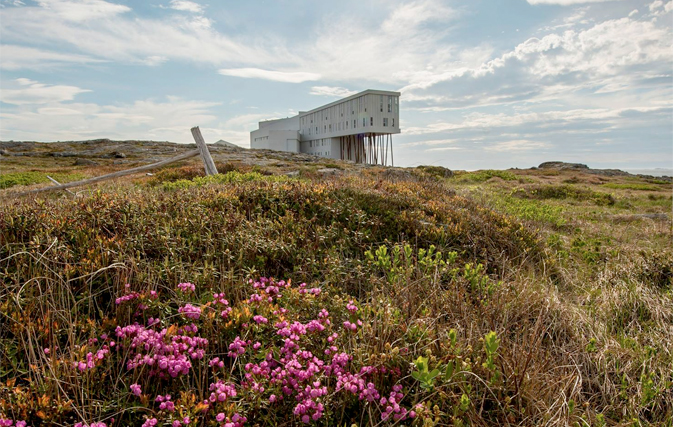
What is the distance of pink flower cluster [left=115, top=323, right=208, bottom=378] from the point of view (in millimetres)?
2707

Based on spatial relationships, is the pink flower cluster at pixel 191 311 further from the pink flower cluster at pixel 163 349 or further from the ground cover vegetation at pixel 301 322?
the pink flower cluster at pixel 163 349

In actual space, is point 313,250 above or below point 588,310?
above

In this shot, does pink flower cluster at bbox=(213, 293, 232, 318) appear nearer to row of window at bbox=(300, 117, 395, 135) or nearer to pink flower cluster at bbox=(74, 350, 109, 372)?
pink flower cluster at bbox=(74, 350, 109, 372)

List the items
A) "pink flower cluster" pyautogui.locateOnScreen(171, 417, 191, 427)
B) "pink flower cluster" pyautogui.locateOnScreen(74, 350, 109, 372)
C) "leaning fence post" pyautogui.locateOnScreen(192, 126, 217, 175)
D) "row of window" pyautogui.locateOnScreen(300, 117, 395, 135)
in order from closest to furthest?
"pink flower cluster" pyautogui.locateOnScreen(171, 417, 191, 427) < "pink flower cluster" pyautogui.locateOnScreen(74, 350, 109, 372) < "leaning fence post" pyautogui.locateOnScreen(192, 126, 217, 175) < "row of window" pyautogui.locateOnScreen(300, 117, 395, 135)

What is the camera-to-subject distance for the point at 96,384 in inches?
106

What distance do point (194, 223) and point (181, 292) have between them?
1808 millimetres

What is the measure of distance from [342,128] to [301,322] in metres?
36.6

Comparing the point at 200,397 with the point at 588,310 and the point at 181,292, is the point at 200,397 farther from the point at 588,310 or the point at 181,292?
the point at 588,310

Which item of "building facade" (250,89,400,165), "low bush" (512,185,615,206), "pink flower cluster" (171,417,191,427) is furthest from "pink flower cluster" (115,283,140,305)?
"building facade" (250,89,400,165)

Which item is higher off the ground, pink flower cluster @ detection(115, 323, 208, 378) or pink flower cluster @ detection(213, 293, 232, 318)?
pink flower cluster @ detection(213, 293, 232, 318)

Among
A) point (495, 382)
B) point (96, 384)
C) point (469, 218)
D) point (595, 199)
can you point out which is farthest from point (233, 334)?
point (595, 199)

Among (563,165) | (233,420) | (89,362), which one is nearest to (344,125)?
(563,165)

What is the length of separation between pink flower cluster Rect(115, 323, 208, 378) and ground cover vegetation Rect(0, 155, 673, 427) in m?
0.02

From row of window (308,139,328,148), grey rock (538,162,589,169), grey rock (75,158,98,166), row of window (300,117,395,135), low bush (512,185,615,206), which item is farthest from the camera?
grey rock (538,162,589,169)
